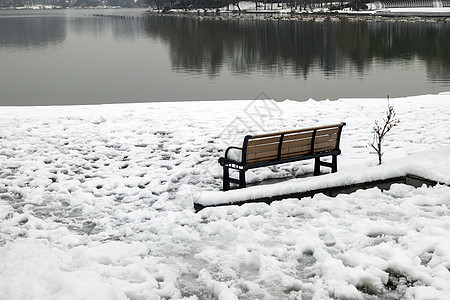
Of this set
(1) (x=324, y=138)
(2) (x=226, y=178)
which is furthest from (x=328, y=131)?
(2) (x=226, y=178)

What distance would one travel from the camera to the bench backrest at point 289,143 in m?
9.07

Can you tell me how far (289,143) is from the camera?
946cm

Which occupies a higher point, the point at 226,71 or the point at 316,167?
the point at 226,71

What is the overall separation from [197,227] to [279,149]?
94.2 inches

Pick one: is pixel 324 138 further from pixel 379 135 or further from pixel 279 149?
pixel 379 135

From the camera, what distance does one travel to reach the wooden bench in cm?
909

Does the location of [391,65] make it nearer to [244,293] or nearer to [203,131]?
[203,131]

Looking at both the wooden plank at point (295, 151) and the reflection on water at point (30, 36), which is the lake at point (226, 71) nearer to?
the reflection on water at point (30, 36)

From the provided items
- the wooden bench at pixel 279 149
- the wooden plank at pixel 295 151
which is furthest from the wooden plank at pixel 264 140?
the wooden plank at pixel 295 151

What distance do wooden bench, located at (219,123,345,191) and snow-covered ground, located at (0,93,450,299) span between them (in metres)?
0.49

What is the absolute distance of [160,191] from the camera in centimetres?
946

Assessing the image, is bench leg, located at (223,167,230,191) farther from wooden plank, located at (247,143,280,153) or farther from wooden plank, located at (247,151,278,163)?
wooden plank, located at (247,143,280,153)

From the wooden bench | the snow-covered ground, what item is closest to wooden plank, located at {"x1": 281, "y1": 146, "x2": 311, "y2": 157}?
the wooden bench

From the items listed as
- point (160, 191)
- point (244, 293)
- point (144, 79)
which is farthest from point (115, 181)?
point (144, 79)
